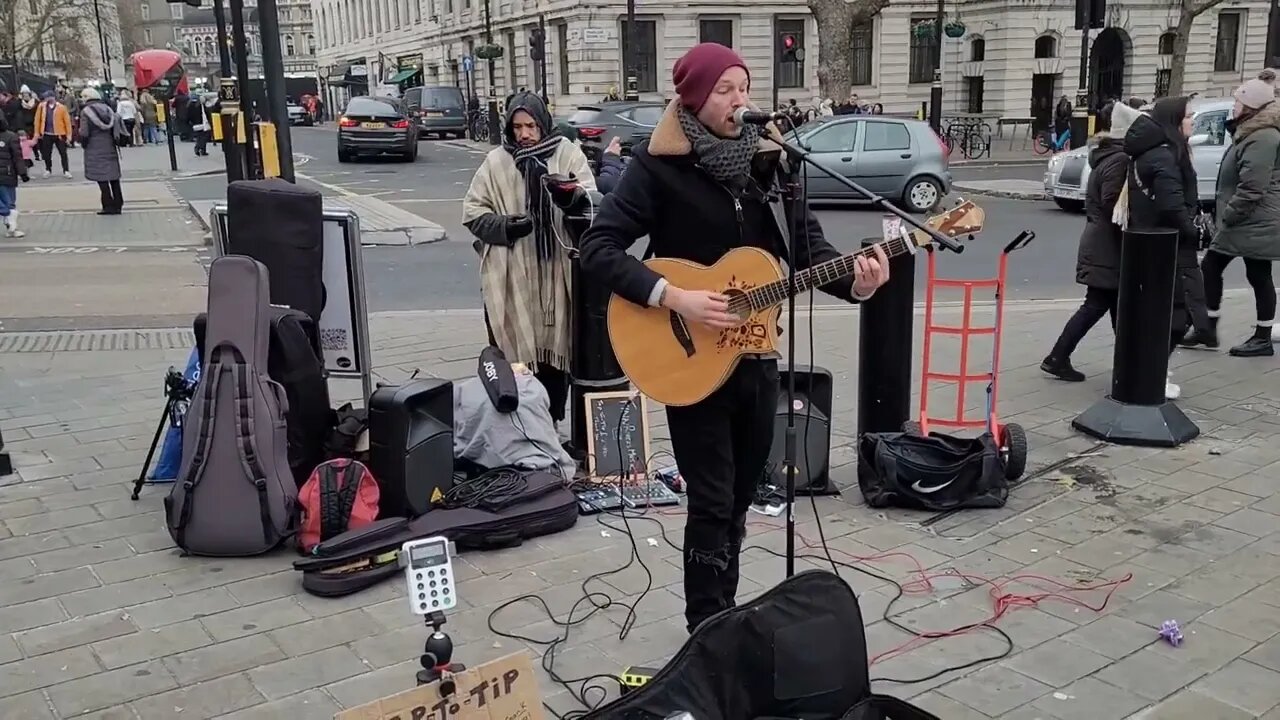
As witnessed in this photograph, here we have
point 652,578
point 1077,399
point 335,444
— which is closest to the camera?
point 652,578

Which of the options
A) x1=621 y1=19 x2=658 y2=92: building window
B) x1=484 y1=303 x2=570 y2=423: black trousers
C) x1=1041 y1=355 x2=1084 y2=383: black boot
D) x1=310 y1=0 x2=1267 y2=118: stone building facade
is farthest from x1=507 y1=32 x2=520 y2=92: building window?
x1=484 y1=303 x2=570 y2=423: black trousers

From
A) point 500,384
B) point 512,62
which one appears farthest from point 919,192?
point 512,62

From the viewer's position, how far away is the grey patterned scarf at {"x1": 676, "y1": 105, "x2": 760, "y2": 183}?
3.14 metres

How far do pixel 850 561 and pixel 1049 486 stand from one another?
143cm

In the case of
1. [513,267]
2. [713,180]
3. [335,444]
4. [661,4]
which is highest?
[661,4]

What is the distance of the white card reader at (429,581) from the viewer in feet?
8.54

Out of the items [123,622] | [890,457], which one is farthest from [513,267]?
[123,622]

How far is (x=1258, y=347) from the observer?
774cm

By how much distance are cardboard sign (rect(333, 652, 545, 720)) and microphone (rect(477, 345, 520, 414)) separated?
7.93 ft

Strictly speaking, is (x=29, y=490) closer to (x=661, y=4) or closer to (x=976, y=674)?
Answer: (x=976, y=674)

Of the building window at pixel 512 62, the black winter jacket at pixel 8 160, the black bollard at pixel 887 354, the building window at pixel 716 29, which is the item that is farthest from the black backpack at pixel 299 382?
the building window at pixel 512 62

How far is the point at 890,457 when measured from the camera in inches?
200

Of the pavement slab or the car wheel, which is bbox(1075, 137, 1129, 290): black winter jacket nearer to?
the pavement slab

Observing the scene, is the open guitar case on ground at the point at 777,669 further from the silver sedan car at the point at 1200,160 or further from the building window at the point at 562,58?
the building window at the point at 562,58
